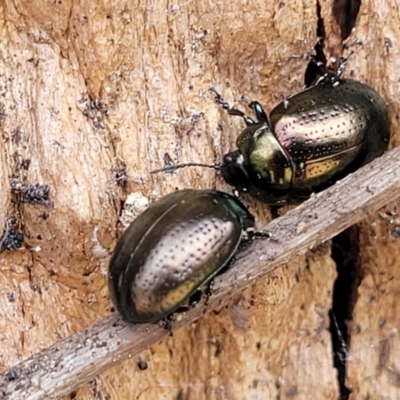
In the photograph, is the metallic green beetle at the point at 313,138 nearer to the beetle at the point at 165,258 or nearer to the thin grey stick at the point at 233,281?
the thin grey stick at the point at 233,281

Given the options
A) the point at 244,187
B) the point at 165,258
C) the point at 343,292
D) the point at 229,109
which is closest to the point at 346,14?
the point at 229,109

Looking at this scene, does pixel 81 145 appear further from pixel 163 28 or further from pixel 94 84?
pixel 163 28

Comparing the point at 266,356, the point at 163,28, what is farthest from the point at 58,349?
the point at 163,28

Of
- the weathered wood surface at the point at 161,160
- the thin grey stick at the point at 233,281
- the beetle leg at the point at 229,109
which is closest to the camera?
the thin grey stick at the point at 233,281

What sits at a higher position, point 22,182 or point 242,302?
point 22,182

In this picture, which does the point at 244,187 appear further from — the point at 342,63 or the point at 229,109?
the point at 342,63

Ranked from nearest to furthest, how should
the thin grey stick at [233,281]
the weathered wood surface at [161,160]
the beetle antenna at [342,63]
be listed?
the thin grey stick at [233,281], the weathered wood surface at [161,160], the beetle antenna at [342,63]

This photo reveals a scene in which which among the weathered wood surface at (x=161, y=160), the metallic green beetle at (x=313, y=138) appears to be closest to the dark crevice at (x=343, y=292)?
the weathered wood surface at (x=161, y=160)
